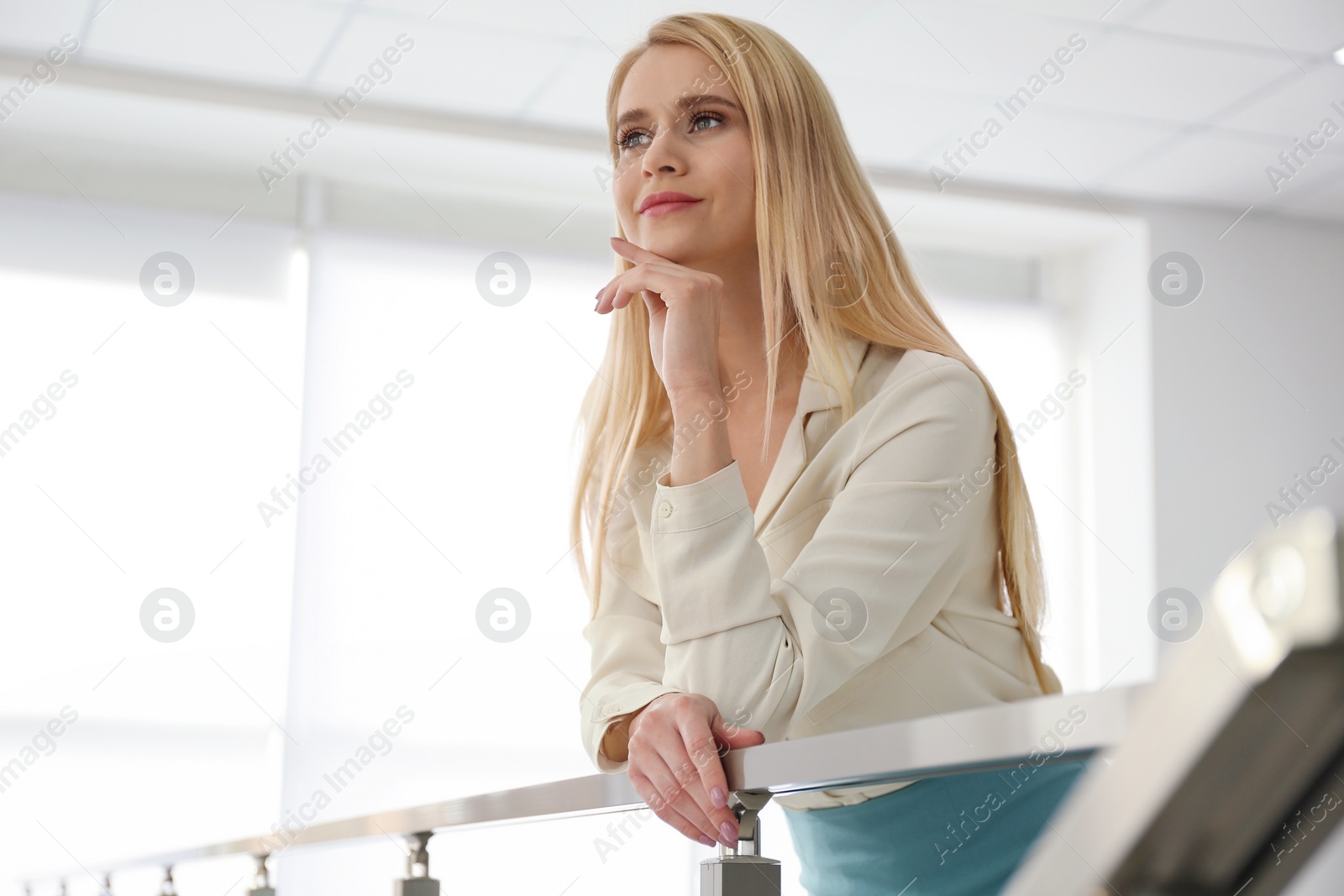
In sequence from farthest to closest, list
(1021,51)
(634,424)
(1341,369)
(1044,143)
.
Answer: (1341,369) → (1044,143) → (1021,51) → (634,424)

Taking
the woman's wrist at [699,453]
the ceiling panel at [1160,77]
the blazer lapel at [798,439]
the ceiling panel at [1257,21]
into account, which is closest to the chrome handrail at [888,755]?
the woman's wrist at [699,453]

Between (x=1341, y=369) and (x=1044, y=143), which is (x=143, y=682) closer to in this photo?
(x=1044, y=143)

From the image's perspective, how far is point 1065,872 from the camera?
28cm

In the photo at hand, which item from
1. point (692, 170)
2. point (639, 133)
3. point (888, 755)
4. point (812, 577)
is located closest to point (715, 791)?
point (888, 755)

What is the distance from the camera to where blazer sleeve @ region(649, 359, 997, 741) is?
1.10 metres

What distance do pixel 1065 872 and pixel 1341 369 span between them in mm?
6506

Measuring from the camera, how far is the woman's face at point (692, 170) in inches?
59.8

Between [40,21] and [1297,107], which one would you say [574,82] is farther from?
[1297,107]

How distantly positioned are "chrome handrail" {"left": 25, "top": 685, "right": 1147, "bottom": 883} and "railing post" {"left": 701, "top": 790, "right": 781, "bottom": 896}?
14 millimetres

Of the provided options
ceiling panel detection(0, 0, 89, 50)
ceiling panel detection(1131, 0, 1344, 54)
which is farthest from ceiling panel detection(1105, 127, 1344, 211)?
ceiling panel detection(0, 0, 89, 50)

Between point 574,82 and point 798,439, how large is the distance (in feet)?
11.7

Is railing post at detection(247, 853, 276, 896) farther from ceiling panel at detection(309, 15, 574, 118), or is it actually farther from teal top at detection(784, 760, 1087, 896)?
ceiling panel at detection(309, 15, 574, 118)

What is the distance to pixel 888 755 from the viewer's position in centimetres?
58

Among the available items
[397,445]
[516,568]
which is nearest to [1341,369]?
[516,568]
